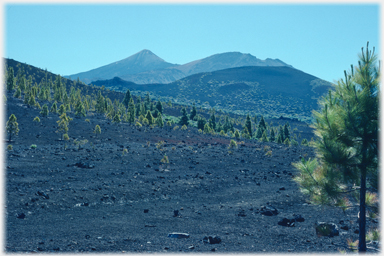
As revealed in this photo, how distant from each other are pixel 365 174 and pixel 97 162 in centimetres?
1772

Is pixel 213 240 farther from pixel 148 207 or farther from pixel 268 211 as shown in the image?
pixel 148 207

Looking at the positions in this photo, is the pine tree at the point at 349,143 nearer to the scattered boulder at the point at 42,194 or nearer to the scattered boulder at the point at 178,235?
the scattered boulder at the point at 178,235

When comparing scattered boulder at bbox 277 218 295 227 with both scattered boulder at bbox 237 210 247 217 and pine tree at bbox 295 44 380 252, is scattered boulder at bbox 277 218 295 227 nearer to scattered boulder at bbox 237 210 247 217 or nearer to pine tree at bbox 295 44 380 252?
scattered boulder at bbox 237 210 247 217

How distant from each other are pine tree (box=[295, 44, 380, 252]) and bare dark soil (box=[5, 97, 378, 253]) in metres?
2.24

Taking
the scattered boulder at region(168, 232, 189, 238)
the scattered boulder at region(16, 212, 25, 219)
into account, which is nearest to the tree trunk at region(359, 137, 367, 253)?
the scattered boulder at region(168, 232, 189, 238)

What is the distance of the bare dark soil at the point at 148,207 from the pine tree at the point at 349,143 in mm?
2237

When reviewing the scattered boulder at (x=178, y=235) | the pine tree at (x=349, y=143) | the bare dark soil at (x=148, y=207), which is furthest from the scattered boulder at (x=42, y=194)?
the pine tree at (x=349, y=143)

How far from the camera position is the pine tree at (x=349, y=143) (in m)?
6.61

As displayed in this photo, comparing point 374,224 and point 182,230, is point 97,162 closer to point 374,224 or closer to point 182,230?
point 182,230

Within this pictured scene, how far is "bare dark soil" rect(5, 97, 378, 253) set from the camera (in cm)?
827

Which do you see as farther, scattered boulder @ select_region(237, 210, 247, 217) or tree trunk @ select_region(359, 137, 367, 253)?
scattered boulder @ select_region(237, 210, 247, 217)

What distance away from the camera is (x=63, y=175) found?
15.7 meters

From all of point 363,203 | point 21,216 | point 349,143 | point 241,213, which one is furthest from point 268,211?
point 21,216

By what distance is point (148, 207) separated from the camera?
1245 centimetres
